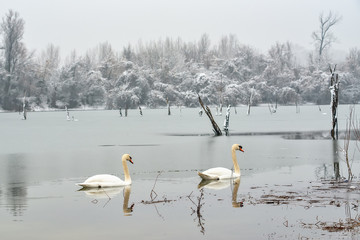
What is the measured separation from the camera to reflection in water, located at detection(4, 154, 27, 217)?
43.2 feet

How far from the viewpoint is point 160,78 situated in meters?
105

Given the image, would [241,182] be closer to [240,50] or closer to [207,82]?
[207,82]

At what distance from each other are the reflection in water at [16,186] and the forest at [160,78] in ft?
214

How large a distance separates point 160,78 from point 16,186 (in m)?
88.5

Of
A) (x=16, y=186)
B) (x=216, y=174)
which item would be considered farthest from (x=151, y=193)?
(x=16, y=186)

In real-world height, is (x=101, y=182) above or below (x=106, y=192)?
above

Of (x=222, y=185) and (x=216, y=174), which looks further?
(x=216, y=174)

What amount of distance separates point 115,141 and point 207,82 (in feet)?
221

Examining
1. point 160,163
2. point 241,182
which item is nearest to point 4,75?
point 160,163

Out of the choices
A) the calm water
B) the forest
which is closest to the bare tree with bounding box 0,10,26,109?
the forest

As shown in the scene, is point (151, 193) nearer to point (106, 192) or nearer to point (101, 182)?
point (106, 192)

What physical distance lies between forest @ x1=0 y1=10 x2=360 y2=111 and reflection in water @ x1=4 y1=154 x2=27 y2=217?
65.3m

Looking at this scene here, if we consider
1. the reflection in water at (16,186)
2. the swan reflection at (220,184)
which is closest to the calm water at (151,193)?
the reflection in water at (16,186)

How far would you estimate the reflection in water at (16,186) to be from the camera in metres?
13.2
